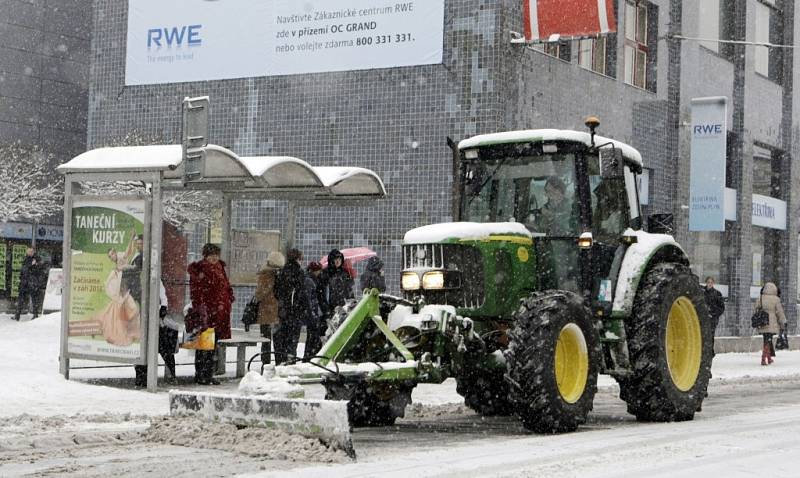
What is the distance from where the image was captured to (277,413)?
8320 millimetres

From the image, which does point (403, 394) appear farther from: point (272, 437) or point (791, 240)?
point (791, 240)

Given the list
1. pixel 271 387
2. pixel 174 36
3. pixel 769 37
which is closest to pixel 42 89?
pixel 174 36

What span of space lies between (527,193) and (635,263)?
1146 millimetres

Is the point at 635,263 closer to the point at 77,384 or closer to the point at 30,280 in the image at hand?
the point at 77,384

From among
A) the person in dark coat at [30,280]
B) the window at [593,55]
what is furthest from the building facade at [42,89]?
the window at [593,55]

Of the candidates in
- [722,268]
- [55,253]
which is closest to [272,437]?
[722,268]

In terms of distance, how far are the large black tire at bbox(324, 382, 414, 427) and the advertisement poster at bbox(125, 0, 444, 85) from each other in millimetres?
12046

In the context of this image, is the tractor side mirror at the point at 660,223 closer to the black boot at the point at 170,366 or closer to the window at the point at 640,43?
the black boot at the point at 170,366

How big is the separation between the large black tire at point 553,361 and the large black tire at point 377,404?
0.96 metres

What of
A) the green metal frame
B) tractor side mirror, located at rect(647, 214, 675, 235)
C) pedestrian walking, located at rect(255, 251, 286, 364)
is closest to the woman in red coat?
pedestrian walking, located at rect(255, 251, 286, 364)

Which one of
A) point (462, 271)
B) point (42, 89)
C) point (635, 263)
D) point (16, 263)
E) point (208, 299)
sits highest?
point (42, 89)

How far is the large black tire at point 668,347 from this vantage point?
10.7m

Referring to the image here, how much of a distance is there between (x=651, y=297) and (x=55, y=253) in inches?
1157

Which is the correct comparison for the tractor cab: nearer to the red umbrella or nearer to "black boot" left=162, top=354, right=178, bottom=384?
"black boot" left=162, top=354, right=178, bottom=384
